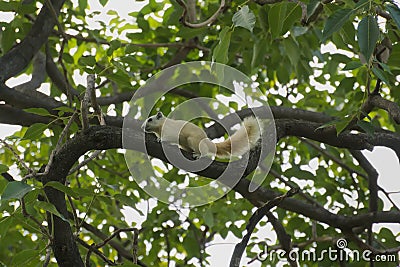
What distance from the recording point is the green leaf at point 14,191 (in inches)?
55.6

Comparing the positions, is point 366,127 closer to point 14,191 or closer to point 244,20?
point 244,20

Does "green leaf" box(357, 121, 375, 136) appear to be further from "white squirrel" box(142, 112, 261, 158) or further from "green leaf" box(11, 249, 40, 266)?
"green leaf" box(11, 249, 40, 266)

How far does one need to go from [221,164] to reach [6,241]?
4.59 feet

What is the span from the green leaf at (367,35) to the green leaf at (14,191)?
877 mm

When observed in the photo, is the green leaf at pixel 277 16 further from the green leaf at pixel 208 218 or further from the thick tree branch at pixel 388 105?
the green leaf at pixel 208 218

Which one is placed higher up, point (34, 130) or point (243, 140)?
point (243, 140)

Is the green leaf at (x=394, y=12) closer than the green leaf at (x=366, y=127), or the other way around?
the green leaf at (x=394, y=12)

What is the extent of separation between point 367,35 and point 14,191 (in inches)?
36.6

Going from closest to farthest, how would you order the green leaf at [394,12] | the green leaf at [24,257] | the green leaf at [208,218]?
1. the green leaf at [394,12]
2. the green leaf at [24,257]
3. the green leaf at [208,218]

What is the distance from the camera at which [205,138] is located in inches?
90.7

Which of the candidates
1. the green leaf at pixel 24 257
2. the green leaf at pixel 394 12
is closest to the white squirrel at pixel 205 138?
the green leaf at pixel 24 257

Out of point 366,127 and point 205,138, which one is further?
point 205,138

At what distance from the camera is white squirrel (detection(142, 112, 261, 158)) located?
2.21 metres

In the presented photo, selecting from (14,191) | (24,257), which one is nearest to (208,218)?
(24,257)
